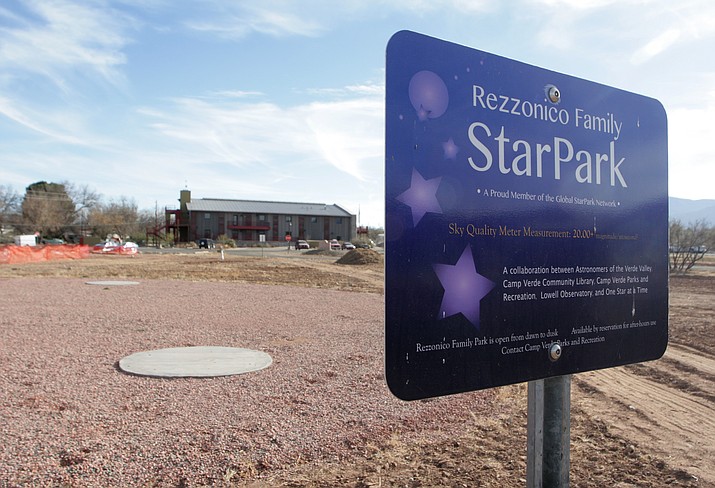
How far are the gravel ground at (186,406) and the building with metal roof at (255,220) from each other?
72126 mm

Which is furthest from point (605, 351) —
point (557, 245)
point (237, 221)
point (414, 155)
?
point (237, 221)

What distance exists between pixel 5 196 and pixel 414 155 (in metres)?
93.6

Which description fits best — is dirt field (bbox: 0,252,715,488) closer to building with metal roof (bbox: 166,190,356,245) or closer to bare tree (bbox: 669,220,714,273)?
bare tree (bbox: 669,220,714,273)

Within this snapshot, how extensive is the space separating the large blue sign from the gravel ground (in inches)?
99.2

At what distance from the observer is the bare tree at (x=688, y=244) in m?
26.2

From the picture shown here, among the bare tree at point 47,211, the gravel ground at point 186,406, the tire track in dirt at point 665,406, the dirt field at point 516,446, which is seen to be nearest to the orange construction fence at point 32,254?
the gravel ground at point 186,406

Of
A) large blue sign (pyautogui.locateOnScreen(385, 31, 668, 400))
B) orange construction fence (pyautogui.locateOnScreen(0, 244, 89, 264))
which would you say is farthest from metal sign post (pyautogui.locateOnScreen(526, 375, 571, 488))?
orange construction fence (pyautogui.locateOnScreen(0, 244, 89, 264))

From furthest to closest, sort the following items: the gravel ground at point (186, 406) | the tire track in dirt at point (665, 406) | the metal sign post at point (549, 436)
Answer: the tire track in dirt at point (665, 406) → the gravel ground at point (186, 406) → the metal sign post at point (549, 436)

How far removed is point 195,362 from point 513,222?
18.7ft

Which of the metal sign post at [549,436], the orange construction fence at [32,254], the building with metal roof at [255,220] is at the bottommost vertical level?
the orange construction fence at [32,254]

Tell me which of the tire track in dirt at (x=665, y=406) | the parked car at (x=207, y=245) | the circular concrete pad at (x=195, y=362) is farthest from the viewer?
the parked car at (x=207, y=245)

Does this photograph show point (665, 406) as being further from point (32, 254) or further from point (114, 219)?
point (114, 219)

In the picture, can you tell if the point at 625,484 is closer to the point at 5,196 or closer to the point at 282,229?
the point at 282,229

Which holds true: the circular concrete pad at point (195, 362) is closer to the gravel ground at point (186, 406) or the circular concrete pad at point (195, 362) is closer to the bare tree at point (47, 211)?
the gravel ground at point (186, 406)
